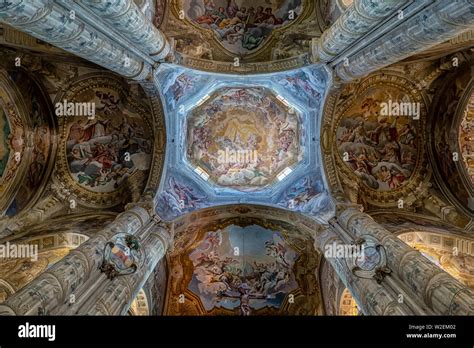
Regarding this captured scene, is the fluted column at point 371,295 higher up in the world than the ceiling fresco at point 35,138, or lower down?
lower down

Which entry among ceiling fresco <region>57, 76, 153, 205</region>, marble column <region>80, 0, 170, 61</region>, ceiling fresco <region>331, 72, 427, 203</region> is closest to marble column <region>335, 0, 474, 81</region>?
ceiling fresco <region>331, 72, 427, 203</region>

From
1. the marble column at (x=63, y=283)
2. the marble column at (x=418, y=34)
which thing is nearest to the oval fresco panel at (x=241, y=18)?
the marble column at (x=418, y=34)

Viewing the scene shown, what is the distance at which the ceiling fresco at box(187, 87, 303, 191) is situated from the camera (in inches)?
659

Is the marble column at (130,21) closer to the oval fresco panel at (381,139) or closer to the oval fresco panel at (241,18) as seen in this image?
the oval fresco panel at (241,18)

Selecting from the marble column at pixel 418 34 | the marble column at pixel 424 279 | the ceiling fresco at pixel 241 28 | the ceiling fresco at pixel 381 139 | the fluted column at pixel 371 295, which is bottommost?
the fluted column at pixel 371 295

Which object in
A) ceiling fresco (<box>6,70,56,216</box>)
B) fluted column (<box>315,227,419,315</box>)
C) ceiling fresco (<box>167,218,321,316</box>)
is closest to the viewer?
fluted column (<box>315,227,419,315</box>)

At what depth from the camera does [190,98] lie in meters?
16.2

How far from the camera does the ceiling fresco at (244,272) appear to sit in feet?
53.7

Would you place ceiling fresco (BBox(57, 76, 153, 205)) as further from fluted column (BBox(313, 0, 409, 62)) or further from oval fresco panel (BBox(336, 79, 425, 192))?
oval fresco panel (BBox(336, 79, 425, 192))

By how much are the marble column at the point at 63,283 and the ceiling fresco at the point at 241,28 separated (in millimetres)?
7764

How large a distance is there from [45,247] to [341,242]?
30.7ft

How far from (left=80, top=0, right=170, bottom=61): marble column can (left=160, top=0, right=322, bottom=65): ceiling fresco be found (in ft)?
8.78

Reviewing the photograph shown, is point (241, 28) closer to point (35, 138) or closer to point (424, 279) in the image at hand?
point (35, 138)

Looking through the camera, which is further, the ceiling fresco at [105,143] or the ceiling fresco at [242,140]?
the ceiling fresco at [242,140]
